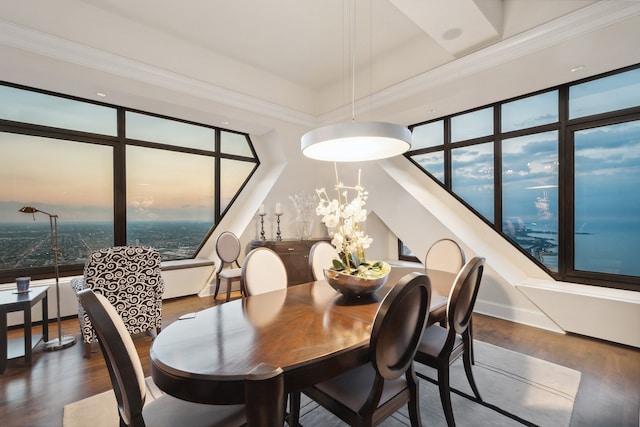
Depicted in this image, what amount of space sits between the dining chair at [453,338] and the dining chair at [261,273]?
3.73ft

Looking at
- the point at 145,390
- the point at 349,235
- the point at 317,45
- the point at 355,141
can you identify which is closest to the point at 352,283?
the point at 349,235

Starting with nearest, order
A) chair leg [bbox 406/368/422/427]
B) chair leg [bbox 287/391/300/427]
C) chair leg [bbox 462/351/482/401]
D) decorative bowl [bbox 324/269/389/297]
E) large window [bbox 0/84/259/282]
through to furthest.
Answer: chair leg [bbox 406/368/422/427], chair leg [bbox 287/391/300/427], decorative bowl [bbox 324/269/389/297], chair leg [bbox 462/351/482/401], large window [bbox 0/84/259/282]

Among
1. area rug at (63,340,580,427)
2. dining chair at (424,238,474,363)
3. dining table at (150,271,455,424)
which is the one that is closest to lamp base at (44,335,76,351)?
area rug at (63,340,580,427)

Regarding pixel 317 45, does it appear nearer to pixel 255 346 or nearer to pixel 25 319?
pixel 255 346

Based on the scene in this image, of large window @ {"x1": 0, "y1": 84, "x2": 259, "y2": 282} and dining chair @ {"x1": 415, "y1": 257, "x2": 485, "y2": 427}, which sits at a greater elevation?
large window @ {"x1": 0, "y1": 84, "x2": 259, "y2": 282}

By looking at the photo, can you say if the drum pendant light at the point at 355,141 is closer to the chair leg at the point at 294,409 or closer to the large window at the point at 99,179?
the chair leg at the point at 294,409

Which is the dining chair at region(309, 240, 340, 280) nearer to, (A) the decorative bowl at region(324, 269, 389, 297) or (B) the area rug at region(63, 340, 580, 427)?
(A) the decorative bowl at region(324, 269, 389, 297)

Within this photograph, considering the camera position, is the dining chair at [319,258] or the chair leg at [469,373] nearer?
the chair leg at [469,373]

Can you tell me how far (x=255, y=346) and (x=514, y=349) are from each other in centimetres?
269

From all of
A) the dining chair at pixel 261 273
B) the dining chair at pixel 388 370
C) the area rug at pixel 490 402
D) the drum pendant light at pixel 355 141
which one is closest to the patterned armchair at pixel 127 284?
the area rug at pixel 490 402

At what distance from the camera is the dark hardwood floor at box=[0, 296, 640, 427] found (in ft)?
5.99

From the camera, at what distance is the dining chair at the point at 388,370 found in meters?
1.14

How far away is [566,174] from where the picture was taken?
3.43 meters

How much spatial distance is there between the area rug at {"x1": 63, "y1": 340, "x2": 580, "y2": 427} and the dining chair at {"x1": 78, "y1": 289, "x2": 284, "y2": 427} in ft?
2.87
